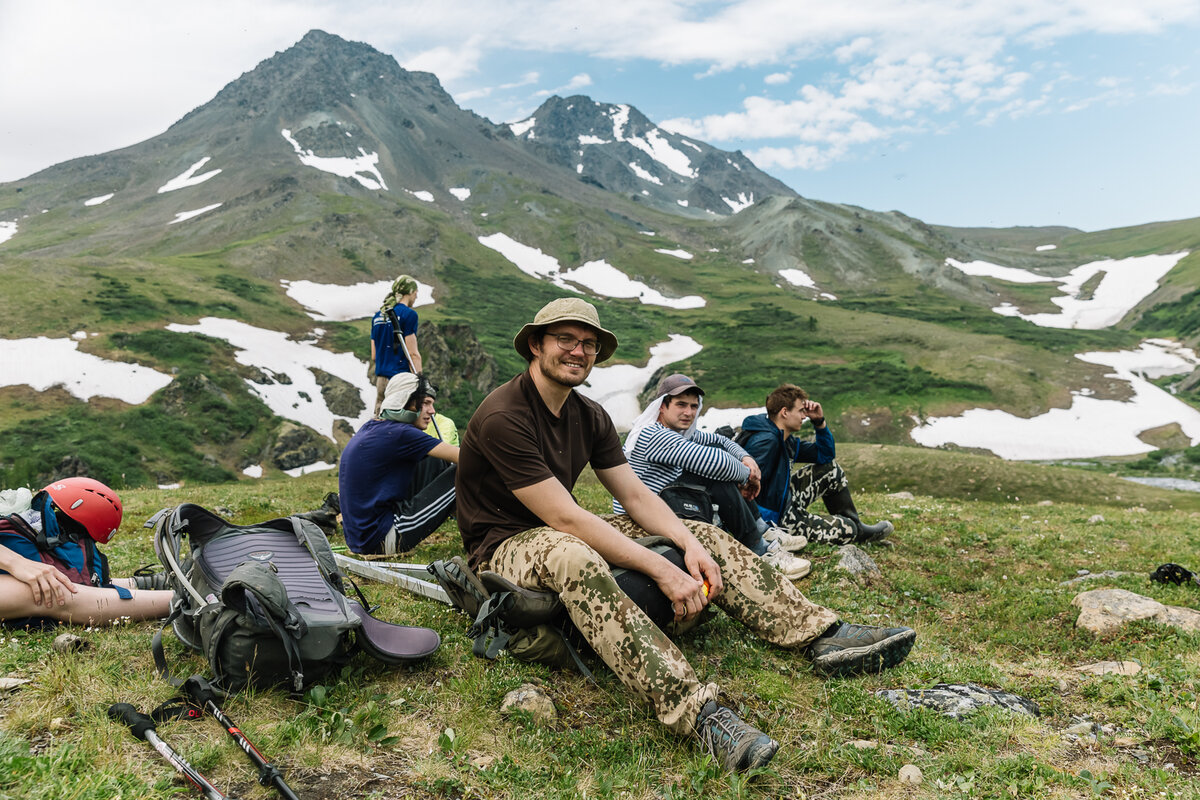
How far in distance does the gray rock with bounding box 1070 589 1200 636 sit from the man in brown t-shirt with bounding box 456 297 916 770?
4498 millimetres

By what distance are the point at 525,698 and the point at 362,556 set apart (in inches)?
200

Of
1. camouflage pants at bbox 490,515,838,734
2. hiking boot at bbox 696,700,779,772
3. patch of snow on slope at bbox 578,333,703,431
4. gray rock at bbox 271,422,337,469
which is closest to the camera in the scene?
hiking boot at bbox 696,700,779,772

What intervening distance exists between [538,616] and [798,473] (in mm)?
7988

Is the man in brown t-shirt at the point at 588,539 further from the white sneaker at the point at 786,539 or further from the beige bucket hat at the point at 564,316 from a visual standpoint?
the white sneaker at the point at 786,539

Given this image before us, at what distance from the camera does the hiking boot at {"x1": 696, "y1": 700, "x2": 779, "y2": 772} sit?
4.40 meters

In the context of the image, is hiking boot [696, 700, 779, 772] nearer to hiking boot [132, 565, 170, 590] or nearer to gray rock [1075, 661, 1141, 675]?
gray rock [1075, 661, 1141, 675]

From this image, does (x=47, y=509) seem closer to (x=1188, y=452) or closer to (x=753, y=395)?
(x=1188, y=452)

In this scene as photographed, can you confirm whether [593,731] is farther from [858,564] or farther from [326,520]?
[326,520]

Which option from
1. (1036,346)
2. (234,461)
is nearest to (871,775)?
(234,461)

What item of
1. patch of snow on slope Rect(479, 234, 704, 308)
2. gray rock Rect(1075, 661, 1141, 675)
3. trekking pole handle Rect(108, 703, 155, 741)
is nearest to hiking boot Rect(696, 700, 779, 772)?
trekking pole handle Rect(108, 703, 155, 741)

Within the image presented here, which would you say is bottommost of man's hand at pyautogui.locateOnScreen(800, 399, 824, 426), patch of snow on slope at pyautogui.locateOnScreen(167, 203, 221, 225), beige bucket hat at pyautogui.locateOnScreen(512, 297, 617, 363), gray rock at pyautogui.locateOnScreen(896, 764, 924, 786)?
gray rock at pyautogui.locateOnScreen(896, 764, 924, 786)

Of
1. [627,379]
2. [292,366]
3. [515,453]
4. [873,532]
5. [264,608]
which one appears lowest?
[627,379]

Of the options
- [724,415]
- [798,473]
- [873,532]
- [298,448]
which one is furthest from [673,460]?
[724,415]

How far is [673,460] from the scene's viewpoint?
26.7 feet
